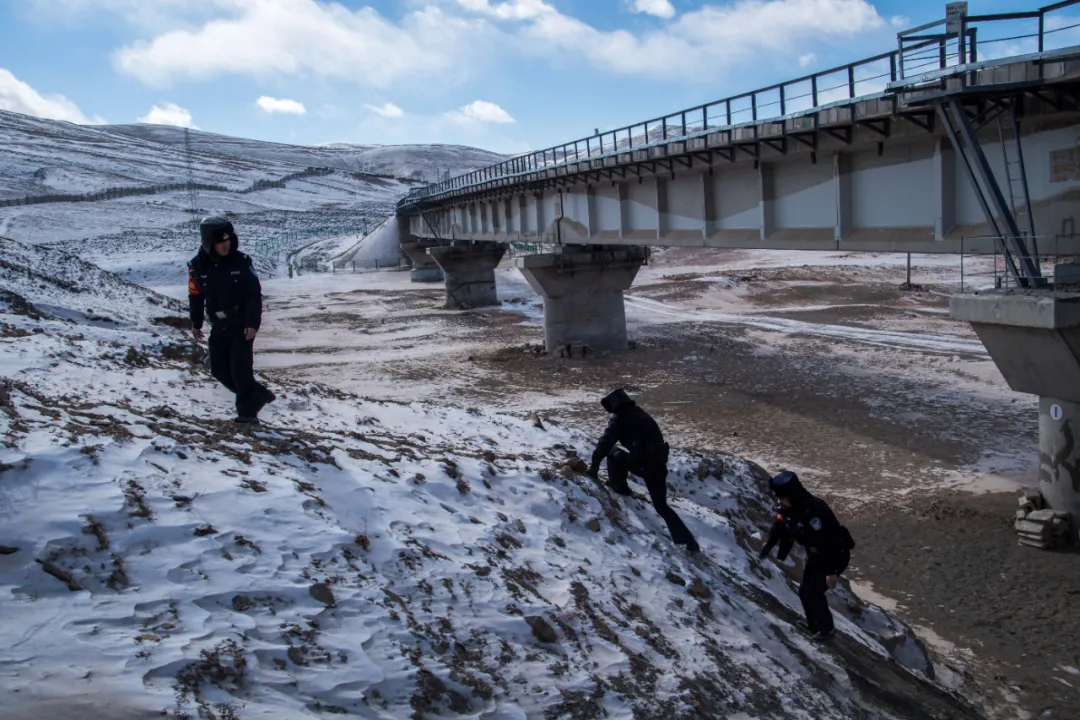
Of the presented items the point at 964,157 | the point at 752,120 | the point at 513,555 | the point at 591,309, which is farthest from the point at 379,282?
the point at 513,555

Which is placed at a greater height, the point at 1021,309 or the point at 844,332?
the point at 1021,309

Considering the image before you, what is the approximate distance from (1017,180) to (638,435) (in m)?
7.83

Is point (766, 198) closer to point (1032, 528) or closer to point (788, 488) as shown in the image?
point (1032, 528)

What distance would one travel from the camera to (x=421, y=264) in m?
60.2

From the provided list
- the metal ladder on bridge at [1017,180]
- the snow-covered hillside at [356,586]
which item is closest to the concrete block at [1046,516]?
the metal ladder on bridge at [1017,180]

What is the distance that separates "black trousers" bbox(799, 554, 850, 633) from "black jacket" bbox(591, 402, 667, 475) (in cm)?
164

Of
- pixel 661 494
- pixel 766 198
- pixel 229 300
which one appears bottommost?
pixel 661 494

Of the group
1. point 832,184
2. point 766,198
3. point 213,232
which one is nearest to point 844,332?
point 766,198

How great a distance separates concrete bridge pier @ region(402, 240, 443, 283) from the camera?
58250 mm

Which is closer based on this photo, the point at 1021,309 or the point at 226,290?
the point at 226,290

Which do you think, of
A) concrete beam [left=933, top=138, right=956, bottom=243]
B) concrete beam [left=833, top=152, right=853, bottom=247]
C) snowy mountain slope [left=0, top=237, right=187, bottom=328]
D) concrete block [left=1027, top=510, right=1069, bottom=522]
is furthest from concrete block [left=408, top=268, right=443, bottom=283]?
concrete block [left=1027, top=510, right=1069, bottom=522]

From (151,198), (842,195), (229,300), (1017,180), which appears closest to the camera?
A: (229,300)

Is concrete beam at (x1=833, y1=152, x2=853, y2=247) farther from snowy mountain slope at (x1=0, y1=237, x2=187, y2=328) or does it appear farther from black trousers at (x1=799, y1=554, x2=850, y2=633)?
snowy mountain slope at (x1=0, y1=237, x2=187, y2=328)

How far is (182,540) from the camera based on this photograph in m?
4.97
